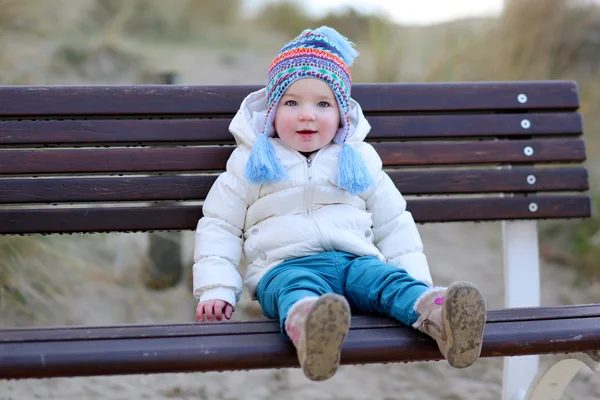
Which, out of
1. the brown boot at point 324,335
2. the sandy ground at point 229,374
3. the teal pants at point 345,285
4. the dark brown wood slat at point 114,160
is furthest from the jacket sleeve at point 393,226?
the sandy ground at point 229,374

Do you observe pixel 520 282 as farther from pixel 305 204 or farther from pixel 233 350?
pixel 233 350

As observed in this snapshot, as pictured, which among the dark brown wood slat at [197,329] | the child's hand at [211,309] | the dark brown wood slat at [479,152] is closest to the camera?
the dark brown wood slat at [197,329]

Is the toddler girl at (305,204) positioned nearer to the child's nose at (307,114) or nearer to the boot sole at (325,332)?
the child's nose at (307,114)

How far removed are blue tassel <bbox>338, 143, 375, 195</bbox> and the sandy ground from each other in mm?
1292

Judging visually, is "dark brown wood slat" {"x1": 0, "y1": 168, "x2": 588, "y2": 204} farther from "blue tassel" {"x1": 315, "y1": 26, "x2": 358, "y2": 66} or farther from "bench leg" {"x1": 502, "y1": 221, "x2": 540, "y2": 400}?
"blue tassel" {"x1": 315, "y1": 26, "x2": 358, "y2": 66}

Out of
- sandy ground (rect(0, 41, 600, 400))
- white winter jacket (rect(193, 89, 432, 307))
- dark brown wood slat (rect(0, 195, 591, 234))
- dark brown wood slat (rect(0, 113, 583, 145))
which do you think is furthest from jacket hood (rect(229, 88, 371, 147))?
sandy ground (rect(0, 41, 600, 400))

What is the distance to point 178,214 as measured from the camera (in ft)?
8.45

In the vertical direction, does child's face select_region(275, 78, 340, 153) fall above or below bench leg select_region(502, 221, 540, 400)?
above

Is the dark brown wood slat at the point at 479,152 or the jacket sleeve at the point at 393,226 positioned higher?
the dark brown wood slat at the point at 479,152

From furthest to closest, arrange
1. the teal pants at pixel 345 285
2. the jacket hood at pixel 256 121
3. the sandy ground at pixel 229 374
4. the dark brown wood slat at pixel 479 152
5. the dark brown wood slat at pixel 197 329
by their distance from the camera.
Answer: the sandy ground at pixel 229 374 < the dark brown wood slat at pixel 479 152 < the jacket hood at pixel 256 121 < the teal pants at pixel 345 285 < the dark brown wood slat at pixel 197 329

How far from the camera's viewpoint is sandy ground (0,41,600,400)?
131 inches

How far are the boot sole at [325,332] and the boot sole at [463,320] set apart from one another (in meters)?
0.24

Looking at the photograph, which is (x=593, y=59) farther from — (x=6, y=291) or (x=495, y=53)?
(x=6, y=291)

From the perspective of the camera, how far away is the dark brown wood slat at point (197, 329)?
1.85 metres
